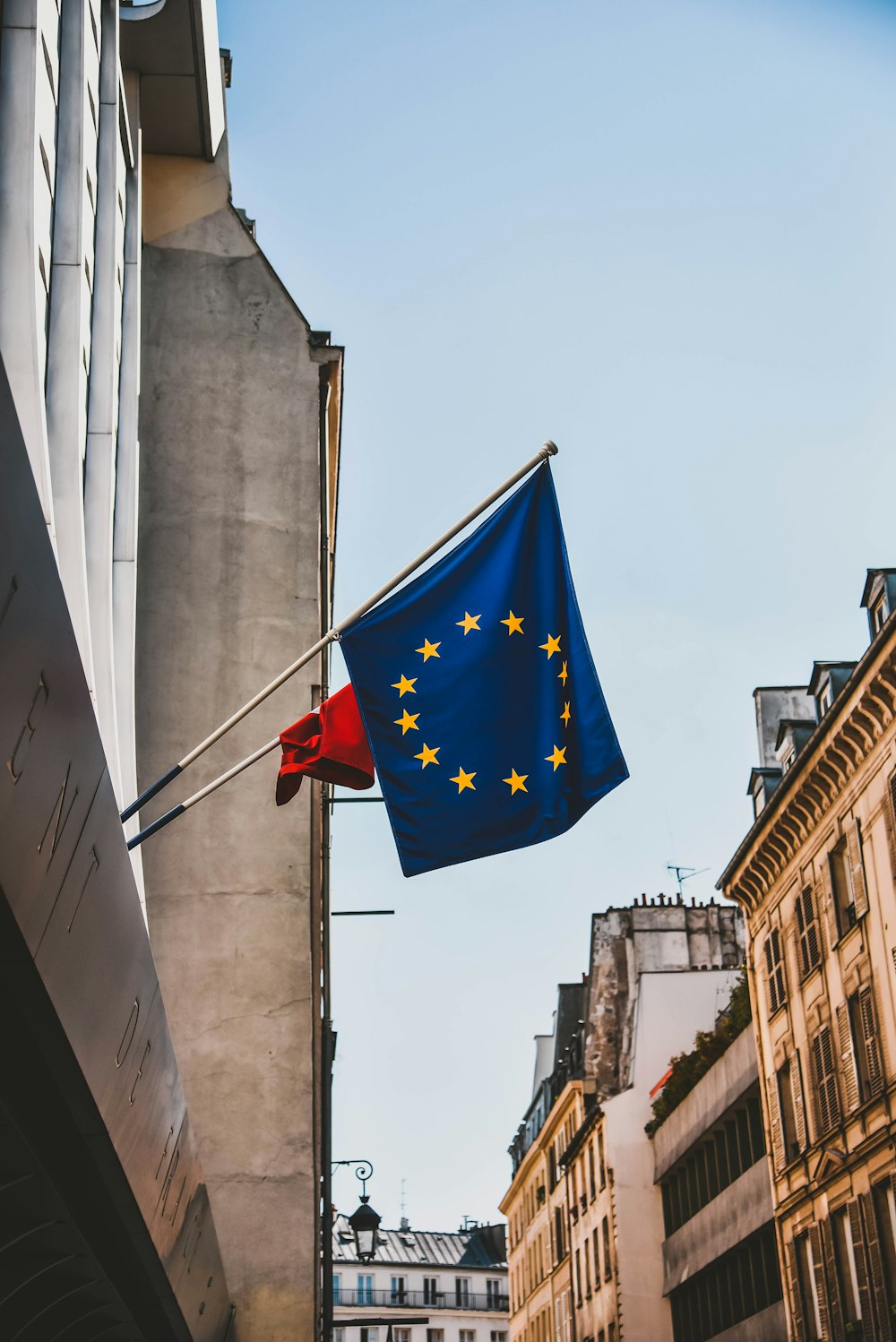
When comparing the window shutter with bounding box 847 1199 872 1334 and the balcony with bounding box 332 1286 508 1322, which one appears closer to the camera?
the window shutter with bounding box 847 1199 872 1334

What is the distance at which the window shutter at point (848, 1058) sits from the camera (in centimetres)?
3406

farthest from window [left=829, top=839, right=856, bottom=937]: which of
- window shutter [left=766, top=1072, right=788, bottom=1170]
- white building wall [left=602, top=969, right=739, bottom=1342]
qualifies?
white building wall [left=602, top=969, right=739, bottom=1342]

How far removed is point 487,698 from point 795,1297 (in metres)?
31.9

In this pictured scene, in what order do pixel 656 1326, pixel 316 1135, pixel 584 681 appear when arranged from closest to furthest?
1. pixel 584 681
2. pixel 316 1135
3. pixel 656 1326

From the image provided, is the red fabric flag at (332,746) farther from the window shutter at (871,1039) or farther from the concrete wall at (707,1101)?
the concrete wall at (707,1101)

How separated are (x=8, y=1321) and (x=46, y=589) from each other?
6.27 meters

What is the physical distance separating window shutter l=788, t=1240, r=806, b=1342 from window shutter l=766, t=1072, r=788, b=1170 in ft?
6.57

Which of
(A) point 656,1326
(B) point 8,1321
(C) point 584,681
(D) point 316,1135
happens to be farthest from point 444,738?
(A) point 656,1326

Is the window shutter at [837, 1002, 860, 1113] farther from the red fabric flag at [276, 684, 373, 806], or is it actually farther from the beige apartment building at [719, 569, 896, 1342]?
the red fabric flag at [276, 684, 373, 806]

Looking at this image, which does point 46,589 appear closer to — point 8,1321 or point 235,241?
point 8,1321

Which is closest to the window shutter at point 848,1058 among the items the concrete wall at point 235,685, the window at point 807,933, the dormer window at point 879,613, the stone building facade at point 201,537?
the window at point 807,933

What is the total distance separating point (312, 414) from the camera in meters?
22.5

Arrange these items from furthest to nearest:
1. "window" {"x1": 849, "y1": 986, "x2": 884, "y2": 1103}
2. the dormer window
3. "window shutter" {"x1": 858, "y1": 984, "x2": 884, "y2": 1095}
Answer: the dormer window, "window" {"x1": 849, "y1": 986, "x2": 884, "y2": 1103}, "window shutter" {"x1": 858, "y1": 984, "x2": 884, "y2": 1095}

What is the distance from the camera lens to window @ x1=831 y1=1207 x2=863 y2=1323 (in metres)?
33.8
